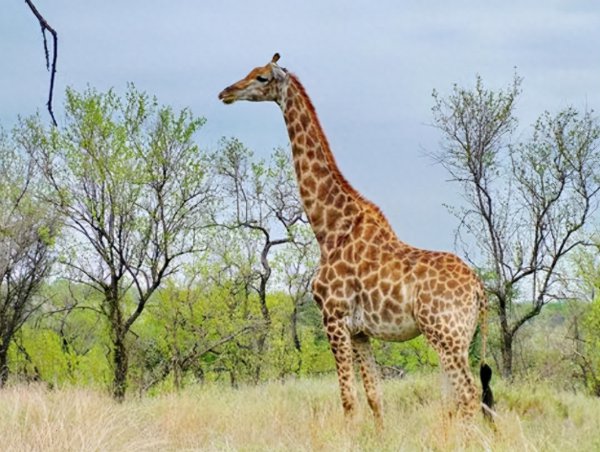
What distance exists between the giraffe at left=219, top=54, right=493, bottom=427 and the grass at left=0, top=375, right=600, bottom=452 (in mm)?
520

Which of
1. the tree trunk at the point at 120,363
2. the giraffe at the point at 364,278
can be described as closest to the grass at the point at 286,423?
the giraffe at the point at 364,278

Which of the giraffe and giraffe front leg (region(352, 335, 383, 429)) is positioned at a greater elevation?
the giraffe

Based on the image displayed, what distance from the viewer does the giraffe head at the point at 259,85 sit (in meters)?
8.39

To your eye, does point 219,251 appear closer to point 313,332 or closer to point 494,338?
point 313,332

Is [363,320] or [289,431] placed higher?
[363,320]

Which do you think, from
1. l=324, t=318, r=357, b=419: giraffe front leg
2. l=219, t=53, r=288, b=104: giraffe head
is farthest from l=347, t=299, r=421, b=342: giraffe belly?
l=219, t=53, r=288, b=104: giraffe head

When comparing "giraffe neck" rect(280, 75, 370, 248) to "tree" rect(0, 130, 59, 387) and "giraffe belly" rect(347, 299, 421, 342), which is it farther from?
"tree" rect(0, 130, 59, 387)

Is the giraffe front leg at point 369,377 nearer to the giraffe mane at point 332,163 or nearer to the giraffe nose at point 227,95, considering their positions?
the giraffe mane at point 332,163

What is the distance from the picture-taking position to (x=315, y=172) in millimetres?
8555

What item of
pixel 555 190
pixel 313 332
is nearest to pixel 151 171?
pixel 555 190

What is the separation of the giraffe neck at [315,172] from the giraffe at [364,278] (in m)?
0.01

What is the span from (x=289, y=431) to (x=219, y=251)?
15.3 metres

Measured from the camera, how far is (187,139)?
2012cm

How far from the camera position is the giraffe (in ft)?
24.7
